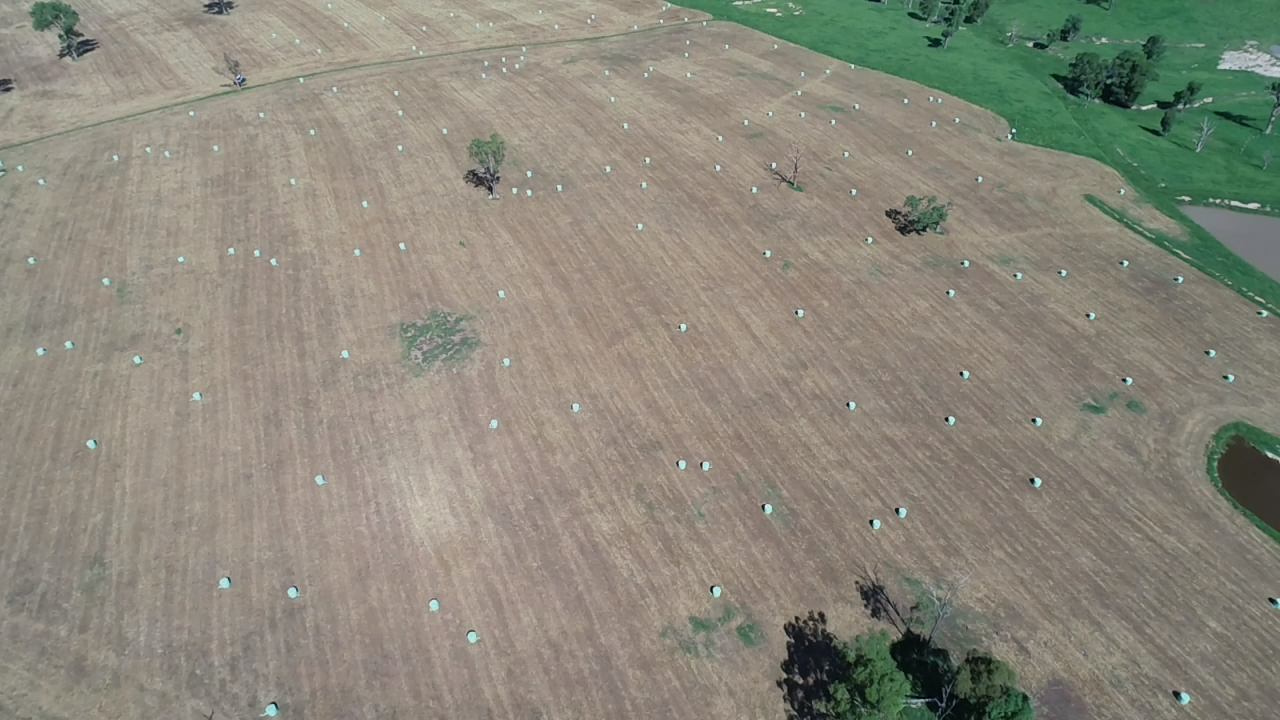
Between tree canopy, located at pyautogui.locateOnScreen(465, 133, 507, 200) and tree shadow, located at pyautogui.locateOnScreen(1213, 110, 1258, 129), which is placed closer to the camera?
tree canopy, located at pyautogui.locateOnScreen(465, 133, 507, 200)

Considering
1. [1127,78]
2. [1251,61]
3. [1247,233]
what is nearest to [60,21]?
[1127,78]

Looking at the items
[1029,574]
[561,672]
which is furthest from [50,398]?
[1029,574]

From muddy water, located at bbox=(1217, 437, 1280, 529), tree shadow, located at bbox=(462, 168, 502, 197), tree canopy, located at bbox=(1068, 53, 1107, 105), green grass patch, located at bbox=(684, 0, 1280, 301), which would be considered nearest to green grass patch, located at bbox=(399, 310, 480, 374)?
tree shadow, located at bbox=(462, 168, 502, 197)

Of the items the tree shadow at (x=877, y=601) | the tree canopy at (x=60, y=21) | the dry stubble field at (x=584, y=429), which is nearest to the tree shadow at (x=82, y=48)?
the tree canopy at (x=60, y=21)

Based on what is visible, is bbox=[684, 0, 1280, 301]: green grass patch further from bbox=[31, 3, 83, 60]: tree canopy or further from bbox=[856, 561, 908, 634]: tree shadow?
bbox=[31, 3, 83, 60]: tree canopy

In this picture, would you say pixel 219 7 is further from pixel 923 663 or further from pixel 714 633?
→ pixel 923 663

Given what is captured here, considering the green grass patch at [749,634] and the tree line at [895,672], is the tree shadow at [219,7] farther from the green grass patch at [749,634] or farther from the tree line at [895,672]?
the tree line at [895,672]
